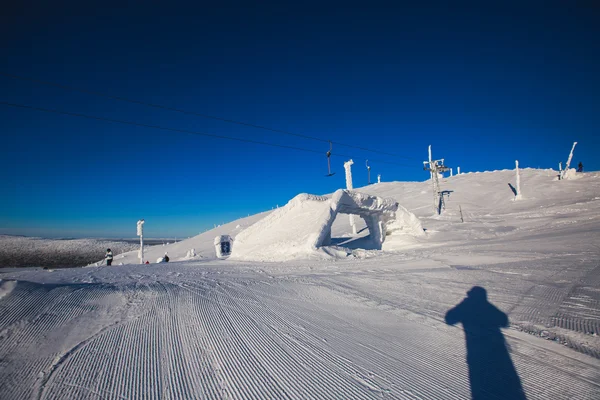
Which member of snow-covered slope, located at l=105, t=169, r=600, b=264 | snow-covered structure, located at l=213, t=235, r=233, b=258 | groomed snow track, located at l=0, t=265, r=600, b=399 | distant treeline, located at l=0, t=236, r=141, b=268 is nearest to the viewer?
groomed snow track, located at l=0, t=265, r=600, b=399

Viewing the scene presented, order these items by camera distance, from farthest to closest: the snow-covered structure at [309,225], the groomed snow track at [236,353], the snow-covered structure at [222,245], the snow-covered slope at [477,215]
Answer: the snow-covered structure at [222,245], the snow-covered slope at [477,215], the snow-covered structure at [309,225], the groomed snow track at [236,353]

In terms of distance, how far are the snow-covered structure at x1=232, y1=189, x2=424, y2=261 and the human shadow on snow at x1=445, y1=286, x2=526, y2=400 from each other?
782 cm

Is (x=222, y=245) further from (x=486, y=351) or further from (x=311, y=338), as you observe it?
(x=486, y=351)

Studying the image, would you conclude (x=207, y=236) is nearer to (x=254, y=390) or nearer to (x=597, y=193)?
(x=254, y=390)

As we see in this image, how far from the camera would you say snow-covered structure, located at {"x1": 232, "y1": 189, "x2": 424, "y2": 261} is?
1313 cm

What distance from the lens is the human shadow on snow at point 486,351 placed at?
2695mm

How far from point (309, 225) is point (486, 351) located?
10496 millimetres

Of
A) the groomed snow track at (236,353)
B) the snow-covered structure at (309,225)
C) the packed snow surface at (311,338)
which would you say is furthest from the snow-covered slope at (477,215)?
the groomed snow track at (236,353)

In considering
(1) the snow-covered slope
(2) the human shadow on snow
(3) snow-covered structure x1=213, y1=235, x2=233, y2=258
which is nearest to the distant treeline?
(1) the snow-covered slope

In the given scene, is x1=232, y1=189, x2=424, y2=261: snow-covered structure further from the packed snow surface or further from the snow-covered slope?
the packed snow surface

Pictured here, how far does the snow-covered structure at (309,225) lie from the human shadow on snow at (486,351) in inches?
308

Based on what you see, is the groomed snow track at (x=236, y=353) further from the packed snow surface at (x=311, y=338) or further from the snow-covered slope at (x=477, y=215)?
the snow-covered slope at (x=477, y=215)

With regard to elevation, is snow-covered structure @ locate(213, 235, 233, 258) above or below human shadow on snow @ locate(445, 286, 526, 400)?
above

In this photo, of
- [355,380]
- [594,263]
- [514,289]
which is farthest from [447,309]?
[594,263]
